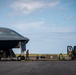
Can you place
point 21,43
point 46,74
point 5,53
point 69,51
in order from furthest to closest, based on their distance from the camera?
point 69,51 < point 5,53 < point 21,43 < point 46,74

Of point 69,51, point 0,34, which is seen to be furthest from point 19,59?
point 69,51

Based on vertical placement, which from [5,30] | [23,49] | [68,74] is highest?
[5,30]

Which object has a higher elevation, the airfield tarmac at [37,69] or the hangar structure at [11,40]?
the hangar structure at [11,40]

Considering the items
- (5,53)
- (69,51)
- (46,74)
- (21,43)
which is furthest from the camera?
(69,51)

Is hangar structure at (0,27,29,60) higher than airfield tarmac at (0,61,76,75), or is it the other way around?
hangar structure at (0,27,29,60)

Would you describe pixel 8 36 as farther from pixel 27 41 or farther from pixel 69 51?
pixel 69 51

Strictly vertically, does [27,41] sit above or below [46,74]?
above

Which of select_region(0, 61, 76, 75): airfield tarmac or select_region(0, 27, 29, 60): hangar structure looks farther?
select_region(0, 27, 29, 60): hangar structure

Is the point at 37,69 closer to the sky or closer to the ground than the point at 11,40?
closer to the ground

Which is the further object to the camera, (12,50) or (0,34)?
(12,50)

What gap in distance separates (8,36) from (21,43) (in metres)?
1.92

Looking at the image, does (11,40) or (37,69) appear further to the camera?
(11,40)

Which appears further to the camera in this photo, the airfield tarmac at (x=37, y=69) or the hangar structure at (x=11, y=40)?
the hangar structure at (x=11, y=40)

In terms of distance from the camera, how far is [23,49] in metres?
42.4
